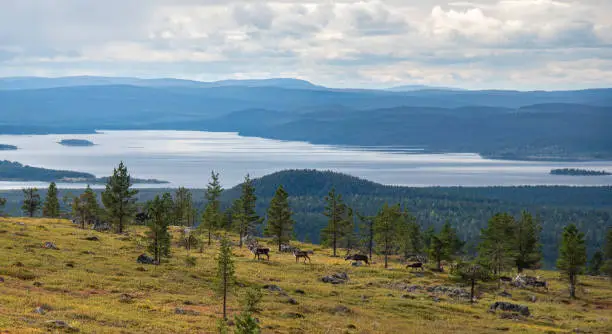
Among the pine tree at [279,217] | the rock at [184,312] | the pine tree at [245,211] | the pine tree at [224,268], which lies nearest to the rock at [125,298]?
the rock at [184,312]

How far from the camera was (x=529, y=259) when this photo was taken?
353 ft

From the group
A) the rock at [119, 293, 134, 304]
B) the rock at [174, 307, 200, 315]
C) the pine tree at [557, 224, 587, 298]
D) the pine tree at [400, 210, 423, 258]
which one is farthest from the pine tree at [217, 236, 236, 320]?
the pine tree at [400, 210, 423, 258]

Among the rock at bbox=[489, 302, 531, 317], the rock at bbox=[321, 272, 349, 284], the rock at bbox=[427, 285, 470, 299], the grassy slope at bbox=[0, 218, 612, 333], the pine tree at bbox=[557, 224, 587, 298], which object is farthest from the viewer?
the pine tree at bbox=[557, 224, 587, 298]

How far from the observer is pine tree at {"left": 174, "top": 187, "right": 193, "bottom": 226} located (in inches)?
4970

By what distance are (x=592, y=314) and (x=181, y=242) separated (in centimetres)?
5358

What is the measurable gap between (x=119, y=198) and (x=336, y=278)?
123 feet

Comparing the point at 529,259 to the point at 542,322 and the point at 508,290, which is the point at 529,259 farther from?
the point at 542,322

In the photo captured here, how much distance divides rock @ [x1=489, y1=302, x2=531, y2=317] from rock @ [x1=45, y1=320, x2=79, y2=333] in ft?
140

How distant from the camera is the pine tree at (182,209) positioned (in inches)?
4970

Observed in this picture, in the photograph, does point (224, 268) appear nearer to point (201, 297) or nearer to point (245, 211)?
point (201, 297)

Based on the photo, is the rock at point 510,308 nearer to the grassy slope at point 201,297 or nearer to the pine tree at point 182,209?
the grassy slope at point 201,297

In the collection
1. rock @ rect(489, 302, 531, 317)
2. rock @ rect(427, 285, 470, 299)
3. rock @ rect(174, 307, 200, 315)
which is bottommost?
rock @ rect(489, 302, 531, 317)

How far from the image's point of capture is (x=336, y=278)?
246ft

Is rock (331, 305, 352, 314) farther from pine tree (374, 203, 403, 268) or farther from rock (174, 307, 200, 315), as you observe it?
pine tree (374, 203, 403, 268)
